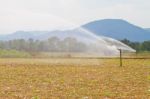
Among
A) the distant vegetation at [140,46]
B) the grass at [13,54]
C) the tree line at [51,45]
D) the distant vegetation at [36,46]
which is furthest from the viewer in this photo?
the distant vegetation at [140,46]

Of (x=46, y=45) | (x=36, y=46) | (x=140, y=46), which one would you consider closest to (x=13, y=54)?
(x=36, y=46)

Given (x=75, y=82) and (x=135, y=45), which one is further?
(x=135, y=45)

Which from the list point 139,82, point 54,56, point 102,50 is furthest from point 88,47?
point 139,82

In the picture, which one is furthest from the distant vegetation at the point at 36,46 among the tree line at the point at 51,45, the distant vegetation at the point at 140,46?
the distant vegetation at the point at 140,46

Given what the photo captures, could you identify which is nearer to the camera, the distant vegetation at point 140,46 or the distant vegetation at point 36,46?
the distant vegetation at point 36,46

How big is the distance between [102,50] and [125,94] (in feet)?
72.5

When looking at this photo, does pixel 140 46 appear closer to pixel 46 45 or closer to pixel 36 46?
pixel 36 46

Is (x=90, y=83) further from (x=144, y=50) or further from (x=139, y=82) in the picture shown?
(x=144, y=50)

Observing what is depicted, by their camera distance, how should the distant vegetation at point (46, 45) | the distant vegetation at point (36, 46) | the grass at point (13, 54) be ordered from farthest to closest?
the grass at point (13, 54)
the distant vegetation at point (36, 46)
the distant vegetation at point (46, 45)

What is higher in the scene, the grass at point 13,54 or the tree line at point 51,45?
the tree line at point 51,45

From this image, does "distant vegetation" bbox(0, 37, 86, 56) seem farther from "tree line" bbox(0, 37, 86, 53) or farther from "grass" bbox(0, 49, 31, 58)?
"grass" bbox(0, 49, 31, 58)

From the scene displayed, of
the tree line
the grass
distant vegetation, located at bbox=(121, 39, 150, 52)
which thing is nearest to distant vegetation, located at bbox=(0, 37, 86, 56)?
the tree line

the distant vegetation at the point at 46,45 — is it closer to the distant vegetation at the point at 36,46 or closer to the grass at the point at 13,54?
the distant vegetation at the point at 36,46

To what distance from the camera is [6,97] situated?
1511 centimetres
